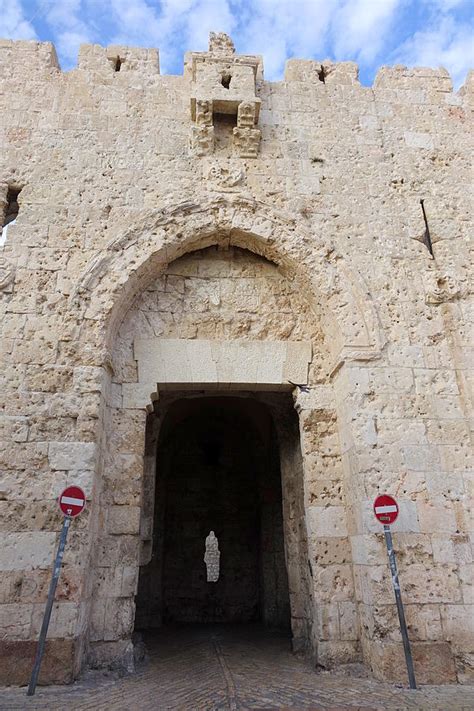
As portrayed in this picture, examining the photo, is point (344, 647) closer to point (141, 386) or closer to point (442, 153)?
point (141, 386)

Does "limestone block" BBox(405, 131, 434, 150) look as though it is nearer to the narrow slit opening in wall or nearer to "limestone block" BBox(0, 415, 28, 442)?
the narrow slit opening in wall

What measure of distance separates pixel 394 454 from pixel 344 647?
1943 mm

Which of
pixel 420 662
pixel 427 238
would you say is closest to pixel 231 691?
pixel 420 662

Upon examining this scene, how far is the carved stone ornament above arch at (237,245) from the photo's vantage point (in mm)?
5461

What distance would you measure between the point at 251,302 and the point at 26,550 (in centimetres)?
363

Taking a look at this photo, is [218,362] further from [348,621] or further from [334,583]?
[348,621]

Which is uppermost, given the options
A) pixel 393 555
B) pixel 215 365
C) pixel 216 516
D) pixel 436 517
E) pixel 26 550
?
pixel 215 365

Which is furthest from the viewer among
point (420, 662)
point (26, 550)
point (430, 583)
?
point (430, 583)

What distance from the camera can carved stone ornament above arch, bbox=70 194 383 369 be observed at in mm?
5461

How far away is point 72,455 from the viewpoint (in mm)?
4828

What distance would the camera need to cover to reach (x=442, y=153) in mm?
6688

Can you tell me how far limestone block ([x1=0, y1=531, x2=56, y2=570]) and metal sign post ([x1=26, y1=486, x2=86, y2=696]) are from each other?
0.32 meters

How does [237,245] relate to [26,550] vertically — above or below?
above

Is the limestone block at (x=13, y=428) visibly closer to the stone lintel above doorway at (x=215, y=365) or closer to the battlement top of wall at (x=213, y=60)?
the stone lintel above doorway at (x=215, y=365)
